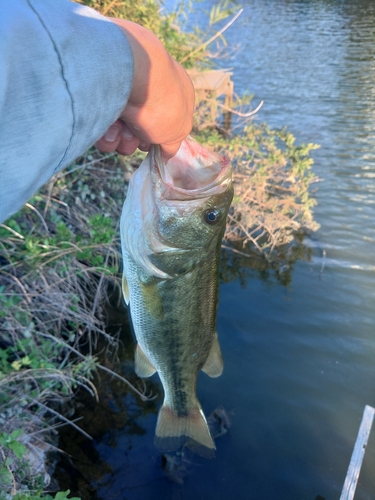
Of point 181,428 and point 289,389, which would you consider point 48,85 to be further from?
point 289,389

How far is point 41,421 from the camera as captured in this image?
11.5 ft

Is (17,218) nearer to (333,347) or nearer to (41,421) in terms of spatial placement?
(41,421)

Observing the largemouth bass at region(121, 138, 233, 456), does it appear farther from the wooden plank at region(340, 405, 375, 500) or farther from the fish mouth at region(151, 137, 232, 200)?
the wooden plank at region(340, 405, 375, 500)

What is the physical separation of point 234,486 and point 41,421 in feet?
5.99

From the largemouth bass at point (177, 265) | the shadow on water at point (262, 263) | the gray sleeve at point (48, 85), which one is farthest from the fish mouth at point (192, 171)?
the shadow on water at point (262, 263)

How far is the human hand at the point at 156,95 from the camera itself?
4.22ft

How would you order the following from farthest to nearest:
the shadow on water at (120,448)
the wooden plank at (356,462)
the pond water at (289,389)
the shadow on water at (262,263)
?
the shadow on water at (262,263) → the pond water at (289,389) → the shadow on water at (120,448) → the wooden plank at (356,462)

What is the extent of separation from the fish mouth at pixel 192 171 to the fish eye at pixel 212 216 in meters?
0.09

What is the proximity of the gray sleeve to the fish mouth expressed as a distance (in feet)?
1.87

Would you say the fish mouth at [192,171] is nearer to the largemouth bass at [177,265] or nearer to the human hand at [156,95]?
the largemouth bass at [177,265]

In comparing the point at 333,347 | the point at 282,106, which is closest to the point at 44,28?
the point at 333,347

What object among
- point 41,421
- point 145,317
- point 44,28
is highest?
point 44,28

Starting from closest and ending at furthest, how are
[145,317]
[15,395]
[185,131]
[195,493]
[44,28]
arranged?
[44,28], [185,131], [145,317], [15,395], [195,493]

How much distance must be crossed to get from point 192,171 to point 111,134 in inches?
15.5
